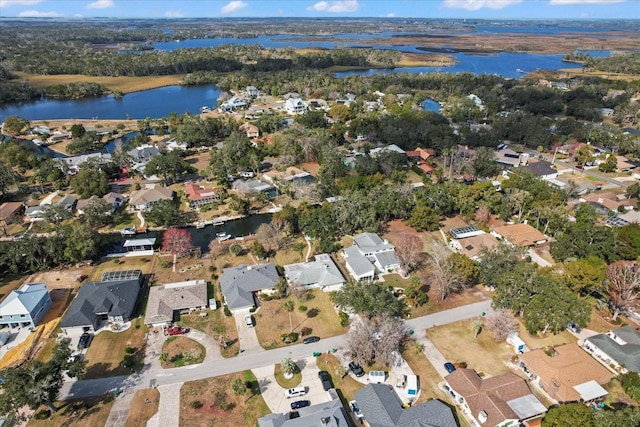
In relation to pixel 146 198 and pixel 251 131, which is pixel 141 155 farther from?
pixel 251 131

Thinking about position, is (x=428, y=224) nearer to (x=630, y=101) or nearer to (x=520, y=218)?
(x=520, y=218)

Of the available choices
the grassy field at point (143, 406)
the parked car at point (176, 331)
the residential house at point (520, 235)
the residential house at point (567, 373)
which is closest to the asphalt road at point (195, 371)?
the grassy field at point (143, 406)

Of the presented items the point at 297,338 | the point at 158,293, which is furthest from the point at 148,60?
the point at 297,338

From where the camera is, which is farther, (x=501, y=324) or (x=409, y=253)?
(x=409, y=253)

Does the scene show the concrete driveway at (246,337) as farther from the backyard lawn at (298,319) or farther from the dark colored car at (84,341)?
the dark colored car at (84,341)

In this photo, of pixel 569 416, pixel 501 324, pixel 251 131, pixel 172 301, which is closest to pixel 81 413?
pixel 172 301

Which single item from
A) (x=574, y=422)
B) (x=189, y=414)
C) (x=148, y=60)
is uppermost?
(x=148, y=60)

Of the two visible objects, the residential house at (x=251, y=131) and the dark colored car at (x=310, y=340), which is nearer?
the dark colored car at (x=310, y=340)
